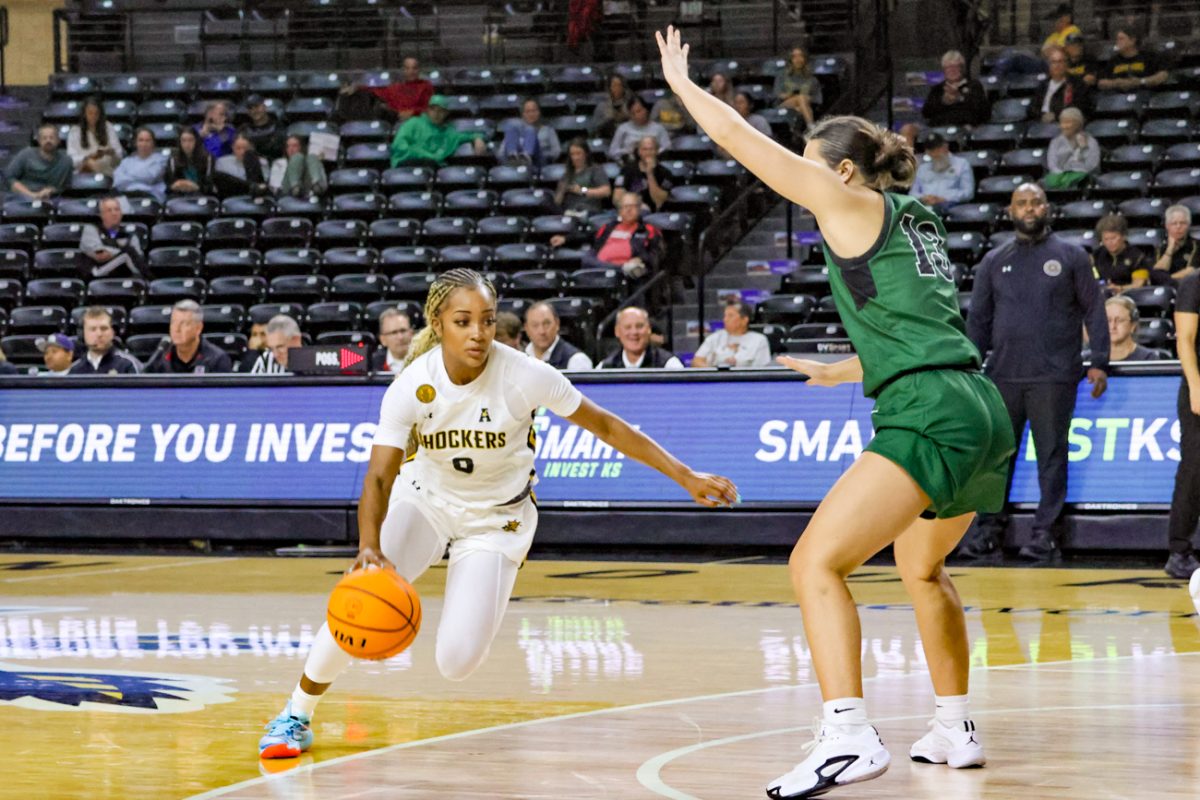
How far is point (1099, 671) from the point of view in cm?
736

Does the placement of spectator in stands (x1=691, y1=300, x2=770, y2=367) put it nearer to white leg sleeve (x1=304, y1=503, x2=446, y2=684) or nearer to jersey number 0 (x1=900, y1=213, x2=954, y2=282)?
white leg sleeve (x1=304, y1=503, x2=446, y2=684)

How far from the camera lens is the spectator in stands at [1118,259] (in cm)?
1436

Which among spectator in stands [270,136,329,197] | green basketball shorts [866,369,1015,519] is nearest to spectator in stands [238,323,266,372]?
spectator in stands [270,136,329,197]

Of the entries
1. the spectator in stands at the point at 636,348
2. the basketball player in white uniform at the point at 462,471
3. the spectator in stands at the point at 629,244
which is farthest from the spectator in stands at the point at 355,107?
the basketball player in white uniform at the point at 462,471

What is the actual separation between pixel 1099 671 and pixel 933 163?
1013 cm

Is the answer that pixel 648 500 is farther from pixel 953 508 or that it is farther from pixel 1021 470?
pixel 953 508

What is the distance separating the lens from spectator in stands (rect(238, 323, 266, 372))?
1441 cm

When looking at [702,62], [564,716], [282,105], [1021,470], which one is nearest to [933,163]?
[702,62]

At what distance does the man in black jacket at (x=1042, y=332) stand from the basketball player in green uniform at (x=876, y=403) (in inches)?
242

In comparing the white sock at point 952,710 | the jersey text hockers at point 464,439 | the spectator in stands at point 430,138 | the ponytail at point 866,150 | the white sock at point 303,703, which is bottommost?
the white sock at point 303,703

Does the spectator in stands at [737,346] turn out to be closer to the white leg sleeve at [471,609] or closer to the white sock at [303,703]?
the white leg sleeve at [471,609]

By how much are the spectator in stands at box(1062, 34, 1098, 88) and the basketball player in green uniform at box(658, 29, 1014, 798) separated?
13.0m

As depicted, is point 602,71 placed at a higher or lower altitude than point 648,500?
higher

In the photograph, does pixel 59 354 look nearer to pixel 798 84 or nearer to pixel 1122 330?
pixel 1122 330
